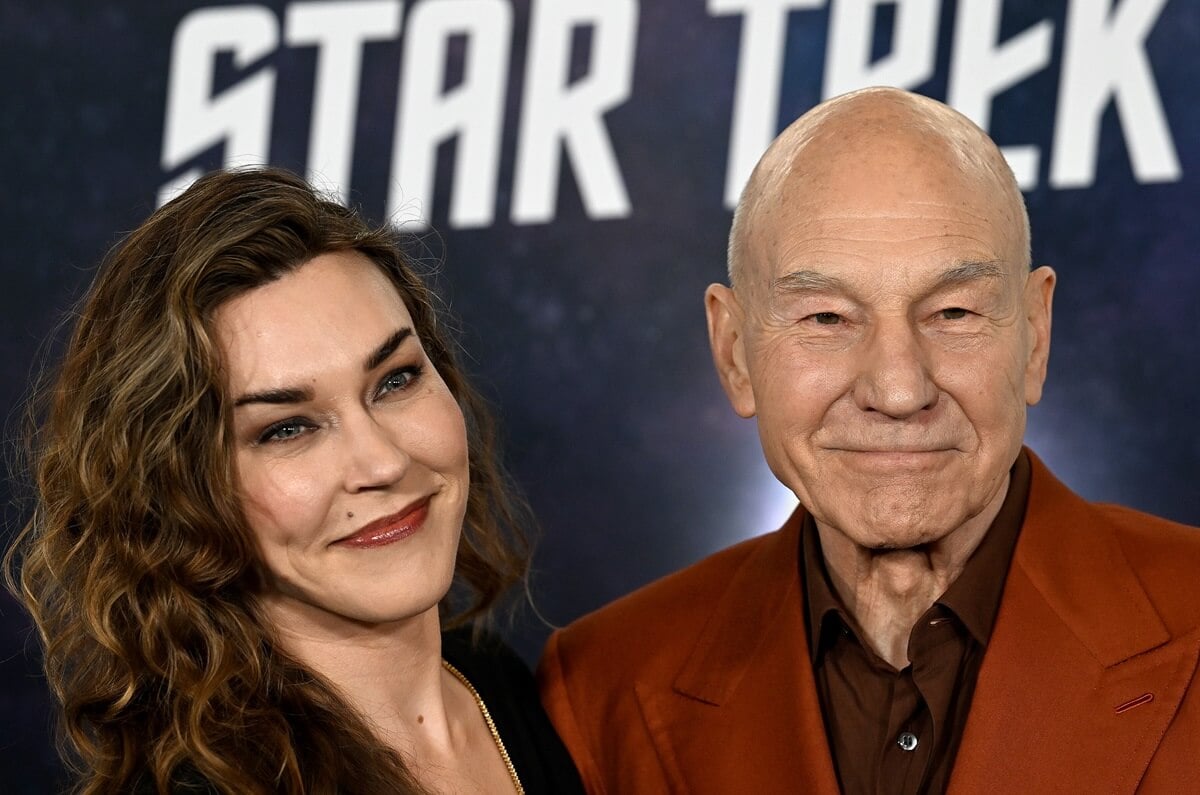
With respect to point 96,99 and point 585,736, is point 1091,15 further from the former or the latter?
point 96,99

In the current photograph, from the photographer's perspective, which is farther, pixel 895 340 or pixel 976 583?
pixel 976 583

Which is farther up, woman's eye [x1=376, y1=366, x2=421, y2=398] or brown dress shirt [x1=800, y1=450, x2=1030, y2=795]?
woman's eye [x1=376, y1=366, x2=421, y2=398]

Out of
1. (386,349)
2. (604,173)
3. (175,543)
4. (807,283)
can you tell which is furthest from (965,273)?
(604,173)

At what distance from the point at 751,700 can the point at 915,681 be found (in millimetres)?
352

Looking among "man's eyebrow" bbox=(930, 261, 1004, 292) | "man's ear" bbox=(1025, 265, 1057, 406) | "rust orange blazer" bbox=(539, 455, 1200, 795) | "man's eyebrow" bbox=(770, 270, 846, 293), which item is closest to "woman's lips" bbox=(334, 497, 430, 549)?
"rust orange blazer" bbox=(539, 455, 1200, 795)

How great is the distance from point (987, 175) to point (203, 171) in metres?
2.98

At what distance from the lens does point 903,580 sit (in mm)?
2973

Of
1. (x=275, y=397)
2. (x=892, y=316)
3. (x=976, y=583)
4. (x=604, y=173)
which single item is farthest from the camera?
(x=604, y=173)

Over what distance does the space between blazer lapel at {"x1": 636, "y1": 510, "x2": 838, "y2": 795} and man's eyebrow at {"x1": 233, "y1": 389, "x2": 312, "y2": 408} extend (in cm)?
98

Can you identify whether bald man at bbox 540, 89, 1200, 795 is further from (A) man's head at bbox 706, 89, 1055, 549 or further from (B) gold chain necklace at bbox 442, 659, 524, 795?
(B) gold chain necklace at bbox 442, 659, 524, 795

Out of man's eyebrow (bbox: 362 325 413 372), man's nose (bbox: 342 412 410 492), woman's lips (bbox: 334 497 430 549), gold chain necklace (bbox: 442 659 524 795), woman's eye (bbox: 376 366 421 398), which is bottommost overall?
gold chain necklace (bbox: 442 659 524 795)

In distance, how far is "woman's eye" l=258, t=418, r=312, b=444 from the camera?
2713 millimetres

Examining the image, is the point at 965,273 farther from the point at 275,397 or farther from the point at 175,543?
the point at 175,543

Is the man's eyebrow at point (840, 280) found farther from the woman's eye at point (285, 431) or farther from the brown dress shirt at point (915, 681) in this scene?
the woman's eye at point (285, 431)
